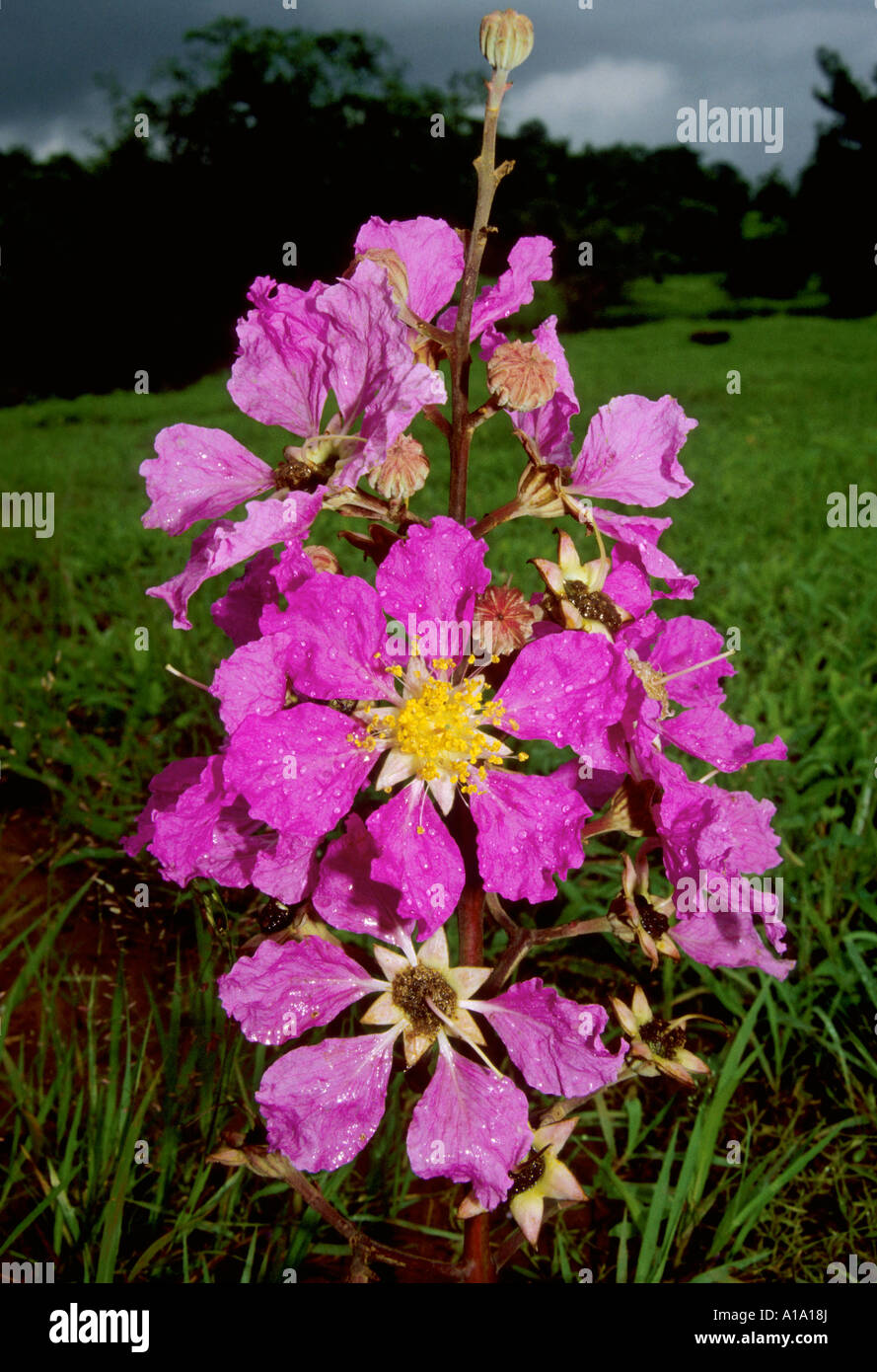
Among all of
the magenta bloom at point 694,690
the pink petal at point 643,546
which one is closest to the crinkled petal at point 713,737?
the magenta bloom at point 694,690

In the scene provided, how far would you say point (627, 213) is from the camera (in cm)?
1712

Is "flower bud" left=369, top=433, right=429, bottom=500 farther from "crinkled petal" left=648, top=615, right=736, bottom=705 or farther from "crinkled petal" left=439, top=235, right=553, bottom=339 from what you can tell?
"crinkled petal" left=648, top=615, right=736, bottom=705

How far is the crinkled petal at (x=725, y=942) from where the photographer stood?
147 centimetres

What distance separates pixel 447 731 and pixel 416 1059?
394 mm

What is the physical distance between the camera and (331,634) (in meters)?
1.21

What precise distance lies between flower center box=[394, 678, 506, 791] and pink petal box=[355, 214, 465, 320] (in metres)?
0.45

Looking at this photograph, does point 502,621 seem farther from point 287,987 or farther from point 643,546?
point 287,987

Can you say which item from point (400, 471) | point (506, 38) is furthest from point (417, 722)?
point (506, 38)

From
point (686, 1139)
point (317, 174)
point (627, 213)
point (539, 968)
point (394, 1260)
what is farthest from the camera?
point (627, 213)

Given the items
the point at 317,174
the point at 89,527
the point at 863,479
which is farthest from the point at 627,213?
the point at 89,527

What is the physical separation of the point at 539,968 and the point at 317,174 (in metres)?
13.3

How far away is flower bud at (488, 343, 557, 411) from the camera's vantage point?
1205mm

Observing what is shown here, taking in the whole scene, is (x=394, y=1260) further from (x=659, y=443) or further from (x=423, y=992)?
(x=659, y=443)
